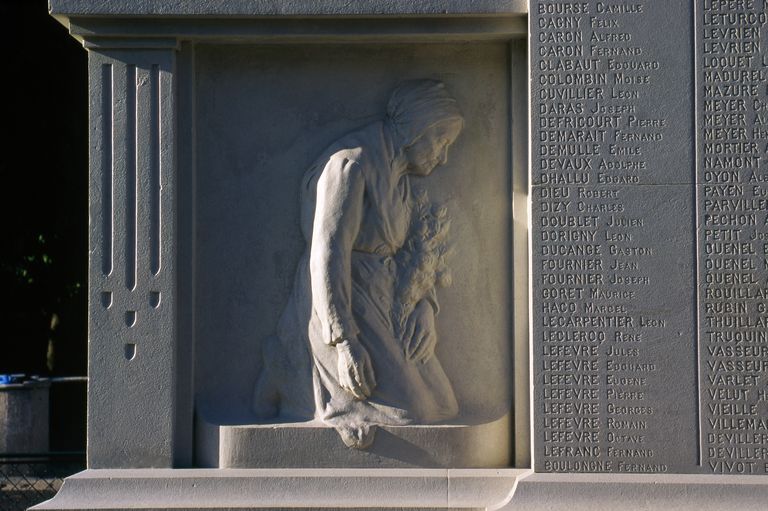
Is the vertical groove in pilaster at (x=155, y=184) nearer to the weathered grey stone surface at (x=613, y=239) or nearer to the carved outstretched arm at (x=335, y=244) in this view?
the carved outstretched arm at (x=335, y=244)

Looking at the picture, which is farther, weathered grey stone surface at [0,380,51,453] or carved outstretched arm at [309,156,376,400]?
weathered grey stone surface at [0,380,51,453]

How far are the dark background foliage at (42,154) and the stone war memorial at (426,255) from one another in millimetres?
8023

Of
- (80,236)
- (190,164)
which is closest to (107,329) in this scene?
(190,164)

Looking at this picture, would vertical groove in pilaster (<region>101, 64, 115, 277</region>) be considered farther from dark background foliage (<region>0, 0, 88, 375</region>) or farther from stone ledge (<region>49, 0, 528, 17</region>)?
dark background foliage (<region>0, 0, 88, 375</region>)

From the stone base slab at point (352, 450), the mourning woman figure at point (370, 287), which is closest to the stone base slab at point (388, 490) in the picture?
the stone base slab at point (352, 450)

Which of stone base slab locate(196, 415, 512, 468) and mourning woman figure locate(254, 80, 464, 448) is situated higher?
mourning woman figure locate(254, 80, 464, 448)

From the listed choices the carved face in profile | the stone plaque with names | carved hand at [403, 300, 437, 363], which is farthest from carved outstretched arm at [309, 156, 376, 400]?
the stone plaque with names

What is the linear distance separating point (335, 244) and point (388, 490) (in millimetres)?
1922

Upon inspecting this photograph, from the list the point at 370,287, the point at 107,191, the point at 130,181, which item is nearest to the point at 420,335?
the point at 370,287

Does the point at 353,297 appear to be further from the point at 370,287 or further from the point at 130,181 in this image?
the point at 130,181

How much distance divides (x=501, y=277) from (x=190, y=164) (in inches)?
105

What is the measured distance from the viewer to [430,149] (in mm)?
9133

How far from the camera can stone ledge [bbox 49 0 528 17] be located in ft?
29.2

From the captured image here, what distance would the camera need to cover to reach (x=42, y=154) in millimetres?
16859
